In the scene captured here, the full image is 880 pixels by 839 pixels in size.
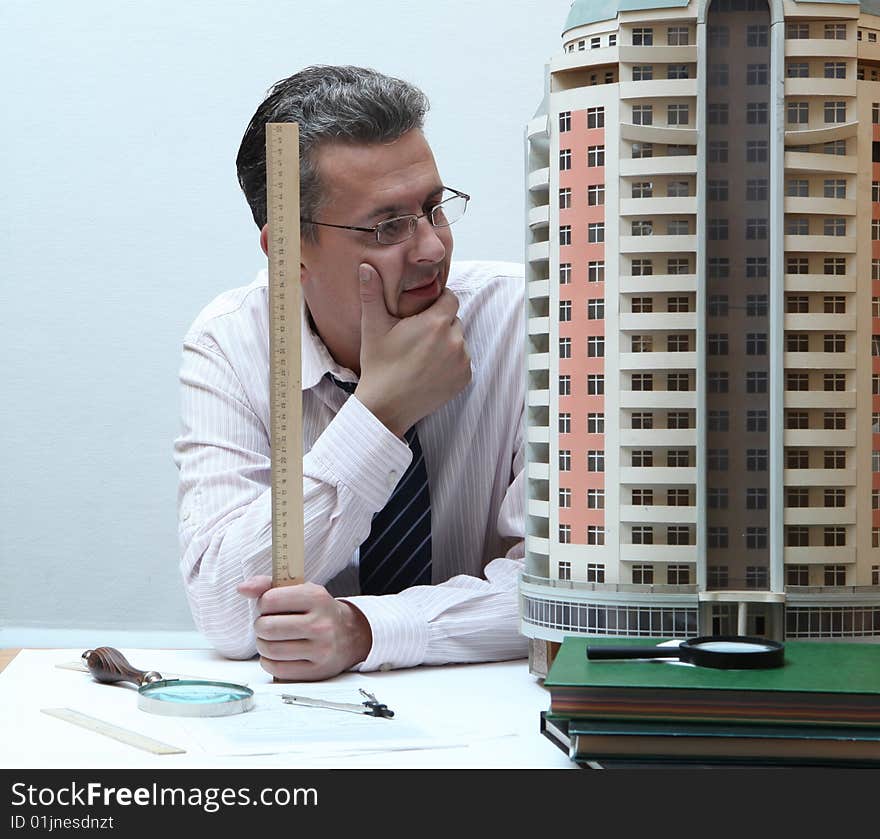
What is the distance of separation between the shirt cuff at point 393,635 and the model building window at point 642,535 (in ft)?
0.90

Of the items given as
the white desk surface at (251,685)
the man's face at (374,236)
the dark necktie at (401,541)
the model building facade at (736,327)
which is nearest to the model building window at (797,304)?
the model building facade at (736,327)

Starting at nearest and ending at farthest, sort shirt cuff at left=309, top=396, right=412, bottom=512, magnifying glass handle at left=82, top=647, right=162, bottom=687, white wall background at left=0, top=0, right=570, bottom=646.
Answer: magnifying glass handle at left=82, top=647, right=162, bottom=687 → shirt cuff at left=309, top=396, right=412, bottom=512 → white wall background at left=0, top=0, right=570, bottom=646

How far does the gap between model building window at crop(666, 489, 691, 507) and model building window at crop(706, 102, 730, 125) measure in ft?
0.97

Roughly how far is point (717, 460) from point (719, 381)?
6cm

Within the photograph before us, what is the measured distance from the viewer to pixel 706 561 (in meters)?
0.89

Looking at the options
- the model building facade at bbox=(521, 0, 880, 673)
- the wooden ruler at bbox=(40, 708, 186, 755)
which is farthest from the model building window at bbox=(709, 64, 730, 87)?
the wooden ruler at bbox=(40, 708, 186, 755)

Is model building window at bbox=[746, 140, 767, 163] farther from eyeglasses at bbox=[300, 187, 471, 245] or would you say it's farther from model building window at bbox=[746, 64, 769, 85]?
eyeglasses at bbox=[300, 187, 471, 245]

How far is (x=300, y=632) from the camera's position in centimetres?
101

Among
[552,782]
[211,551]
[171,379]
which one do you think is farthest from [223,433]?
[171,379]

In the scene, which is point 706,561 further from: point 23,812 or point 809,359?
point 23,812

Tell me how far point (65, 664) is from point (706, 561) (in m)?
0.61

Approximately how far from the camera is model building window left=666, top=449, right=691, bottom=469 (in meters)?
0.90

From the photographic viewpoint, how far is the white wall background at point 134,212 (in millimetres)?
2885

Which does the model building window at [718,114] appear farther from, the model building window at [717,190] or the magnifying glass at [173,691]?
the magnifying glass at [173,691]
